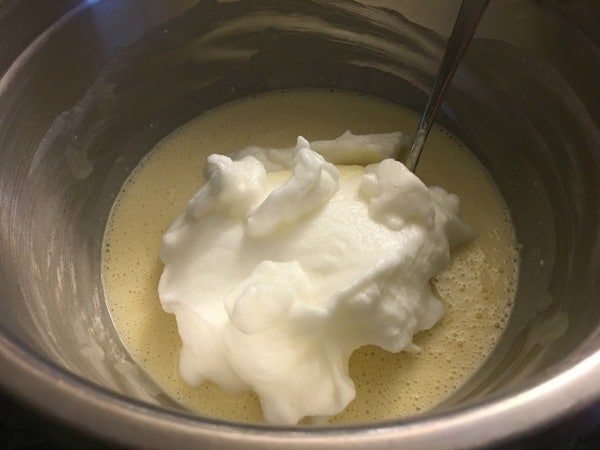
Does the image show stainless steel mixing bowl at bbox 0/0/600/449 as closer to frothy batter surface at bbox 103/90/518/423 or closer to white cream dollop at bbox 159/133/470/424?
frothy batter surface at bbox 103/90/518/423

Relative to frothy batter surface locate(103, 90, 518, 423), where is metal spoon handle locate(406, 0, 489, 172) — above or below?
above

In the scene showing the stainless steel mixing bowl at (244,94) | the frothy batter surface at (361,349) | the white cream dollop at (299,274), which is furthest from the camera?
the frothy batter surface at (361,349)

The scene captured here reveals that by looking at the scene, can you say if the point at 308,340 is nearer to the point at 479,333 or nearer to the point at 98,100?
the point at 479,333

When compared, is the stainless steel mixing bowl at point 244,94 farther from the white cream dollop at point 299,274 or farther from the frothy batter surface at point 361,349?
the white cream dollop at point 299,274

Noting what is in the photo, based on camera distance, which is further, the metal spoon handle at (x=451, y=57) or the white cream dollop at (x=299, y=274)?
the metal spoon handle at (x=451, y=57)

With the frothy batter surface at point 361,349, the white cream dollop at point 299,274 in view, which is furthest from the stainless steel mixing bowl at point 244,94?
the white cream dollop at point 299,274

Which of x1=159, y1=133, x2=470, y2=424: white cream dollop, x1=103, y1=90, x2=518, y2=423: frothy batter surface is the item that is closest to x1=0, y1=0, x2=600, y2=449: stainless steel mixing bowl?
x1=103, y1=90, x2=518, y2=423: frothy batter surface

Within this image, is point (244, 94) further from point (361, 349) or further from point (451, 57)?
point (361, 349)
